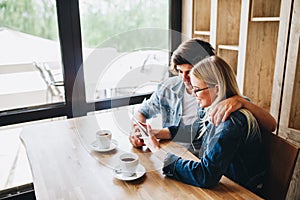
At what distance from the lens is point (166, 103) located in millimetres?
1776

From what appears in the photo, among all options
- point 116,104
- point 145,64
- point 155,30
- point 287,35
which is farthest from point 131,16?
point 287,35

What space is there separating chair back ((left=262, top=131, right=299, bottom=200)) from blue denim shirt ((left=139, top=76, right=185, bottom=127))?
65 centimetres

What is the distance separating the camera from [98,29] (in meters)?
2.12

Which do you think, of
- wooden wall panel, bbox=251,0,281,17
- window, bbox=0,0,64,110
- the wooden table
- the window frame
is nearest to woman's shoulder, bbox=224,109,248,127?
the wooden table

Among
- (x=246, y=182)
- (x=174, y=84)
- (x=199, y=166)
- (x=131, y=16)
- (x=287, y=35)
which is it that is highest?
(x=131, y=16)

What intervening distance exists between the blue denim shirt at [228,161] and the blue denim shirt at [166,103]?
0.55 m

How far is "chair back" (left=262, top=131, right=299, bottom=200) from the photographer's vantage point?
1.06m

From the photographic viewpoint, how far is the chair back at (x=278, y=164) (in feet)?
3.46

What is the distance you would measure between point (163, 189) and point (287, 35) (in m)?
1.09

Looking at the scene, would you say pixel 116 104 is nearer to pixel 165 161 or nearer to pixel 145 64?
pixel 145 64

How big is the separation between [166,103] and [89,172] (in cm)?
77

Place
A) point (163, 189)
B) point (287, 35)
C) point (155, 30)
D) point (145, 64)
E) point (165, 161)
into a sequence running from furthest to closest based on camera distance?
point (155, 30)
point (145, 64)
point (287, 35)
point (165, 161)
point (163, 189)

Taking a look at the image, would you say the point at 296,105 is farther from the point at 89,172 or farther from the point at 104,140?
the point at 89,172

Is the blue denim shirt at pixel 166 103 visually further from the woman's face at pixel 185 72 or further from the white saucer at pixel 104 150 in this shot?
the white saucer at pixel 104 150
